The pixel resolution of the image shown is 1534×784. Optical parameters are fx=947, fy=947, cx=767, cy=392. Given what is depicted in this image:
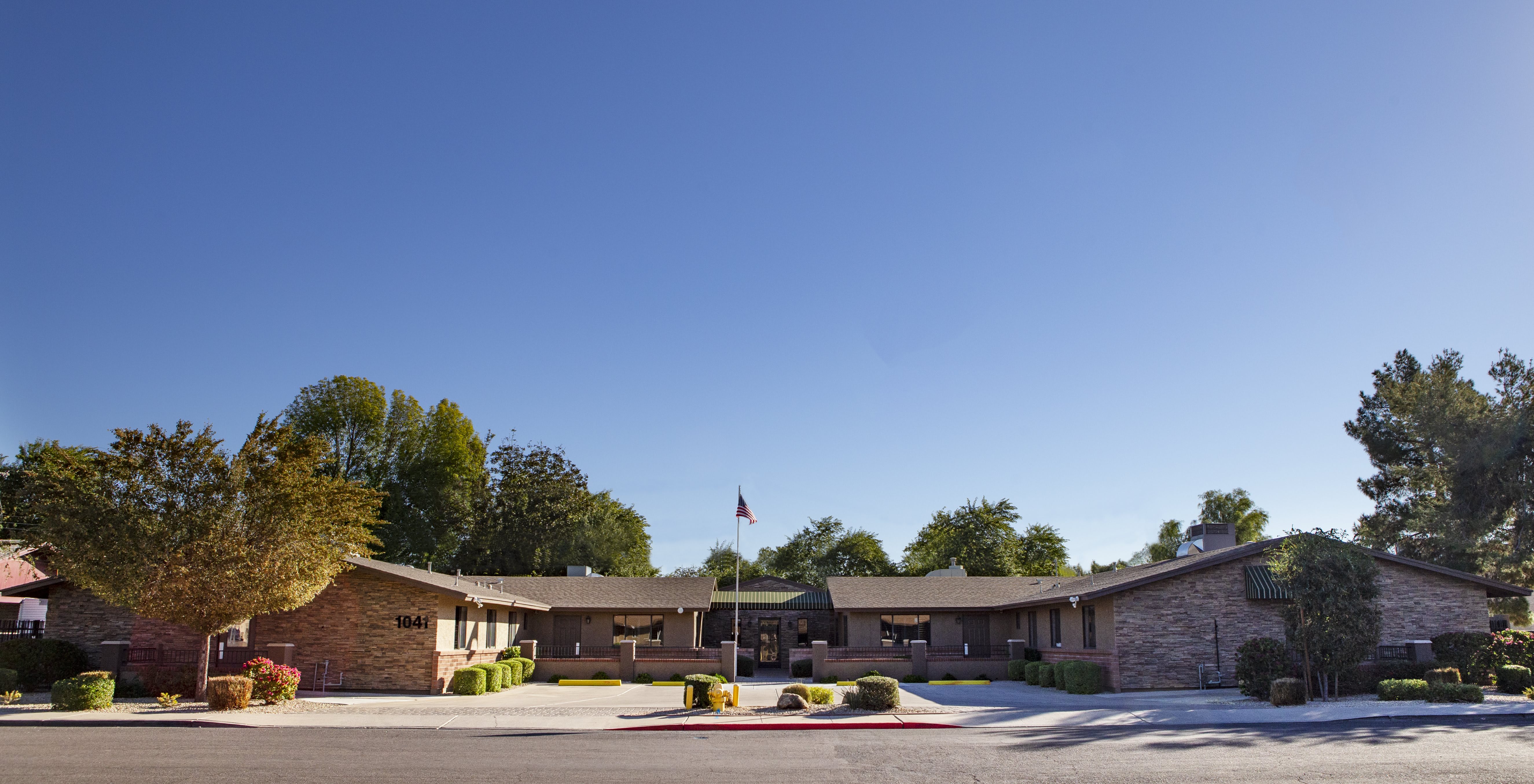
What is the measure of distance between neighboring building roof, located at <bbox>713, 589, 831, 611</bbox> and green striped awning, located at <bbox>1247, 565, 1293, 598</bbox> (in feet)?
57.7

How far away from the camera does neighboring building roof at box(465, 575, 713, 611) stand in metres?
37.7

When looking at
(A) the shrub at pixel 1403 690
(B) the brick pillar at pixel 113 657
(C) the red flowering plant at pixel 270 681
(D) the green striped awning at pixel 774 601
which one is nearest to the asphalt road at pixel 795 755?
(C) the red flowering plant at pixel 270 681

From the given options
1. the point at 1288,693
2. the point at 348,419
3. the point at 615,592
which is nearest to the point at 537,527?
the point at 348,419

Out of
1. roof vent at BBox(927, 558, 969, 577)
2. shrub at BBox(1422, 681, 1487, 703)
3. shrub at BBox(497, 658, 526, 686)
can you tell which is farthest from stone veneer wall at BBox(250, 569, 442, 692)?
roof vent at BBox(927, 558, 969, 577)

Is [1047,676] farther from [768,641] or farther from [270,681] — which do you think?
[270,681]

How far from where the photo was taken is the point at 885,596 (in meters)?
39.0

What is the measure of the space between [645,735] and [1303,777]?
10.7 metres

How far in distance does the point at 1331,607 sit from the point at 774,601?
24.7 meters

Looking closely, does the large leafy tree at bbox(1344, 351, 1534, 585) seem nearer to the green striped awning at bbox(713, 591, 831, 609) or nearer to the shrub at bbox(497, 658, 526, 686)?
the green striped awning at bbox(713, 591, 831, 609)

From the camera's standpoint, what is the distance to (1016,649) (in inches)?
1358

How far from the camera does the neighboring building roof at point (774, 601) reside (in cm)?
4216

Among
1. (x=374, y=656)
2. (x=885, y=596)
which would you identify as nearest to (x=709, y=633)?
(x=885, y=596)

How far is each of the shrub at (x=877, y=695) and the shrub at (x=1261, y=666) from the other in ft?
29.5

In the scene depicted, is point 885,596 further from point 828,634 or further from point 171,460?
point 171,460
